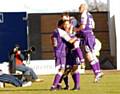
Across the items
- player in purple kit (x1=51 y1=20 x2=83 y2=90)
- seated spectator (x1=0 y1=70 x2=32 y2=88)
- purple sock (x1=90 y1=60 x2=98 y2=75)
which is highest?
player in purple kit (x1=51 y1=20 x2=83 y2=90)

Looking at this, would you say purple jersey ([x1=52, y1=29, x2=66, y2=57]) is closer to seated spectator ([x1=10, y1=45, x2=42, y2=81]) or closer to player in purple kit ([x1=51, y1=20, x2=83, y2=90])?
player in purple kit ([x1=51, y1=20, x2=83, y2=90])

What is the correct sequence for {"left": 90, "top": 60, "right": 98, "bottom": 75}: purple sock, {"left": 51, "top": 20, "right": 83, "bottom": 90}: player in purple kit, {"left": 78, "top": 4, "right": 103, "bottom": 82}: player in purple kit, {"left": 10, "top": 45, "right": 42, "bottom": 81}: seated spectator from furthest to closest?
{"left": 10, "top": 45, "right": 42, "bottom": 81}: seated spectator, {"left": 90, "top": 60, "right": 98, "bottom": 75}: purple sock, {"left": 78, "top": 4, "right": 103, "bottom": 82}: player in purple kit, {"left": 51, "top": 20, "right": 83, "bottom": 90}: player in purple kit

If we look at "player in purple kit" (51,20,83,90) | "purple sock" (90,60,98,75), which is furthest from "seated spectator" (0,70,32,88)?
"player in purple kit" (51,20,83,90)

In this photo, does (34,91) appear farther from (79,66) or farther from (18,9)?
(18,9)

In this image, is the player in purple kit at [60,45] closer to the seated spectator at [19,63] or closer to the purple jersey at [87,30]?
the purple jersey at [87,30]

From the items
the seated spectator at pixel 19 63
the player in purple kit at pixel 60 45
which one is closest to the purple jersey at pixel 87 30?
the seated spectator at pixel 19 63

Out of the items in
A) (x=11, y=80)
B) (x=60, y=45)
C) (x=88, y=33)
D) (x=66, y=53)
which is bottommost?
(x=11, y=80)

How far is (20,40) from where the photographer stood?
89.9 feet

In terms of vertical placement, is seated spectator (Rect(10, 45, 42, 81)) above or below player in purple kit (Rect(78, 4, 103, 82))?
below

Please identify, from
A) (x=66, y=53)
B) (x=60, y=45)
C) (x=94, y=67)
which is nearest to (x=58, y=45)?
(x=60, y=45)

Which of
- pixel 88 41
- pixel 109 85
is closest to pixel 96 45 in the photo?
pixel 88 41

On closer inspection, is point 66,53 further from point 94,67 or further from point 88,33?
point 94,67

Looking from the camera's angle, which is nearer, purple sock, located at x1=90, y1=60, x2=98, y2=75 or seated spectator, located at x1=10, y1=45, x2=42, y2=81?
purple sock, located at x1=90, y1=60, x2=98, y2=75

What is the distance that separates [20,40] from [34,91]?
1189cm
